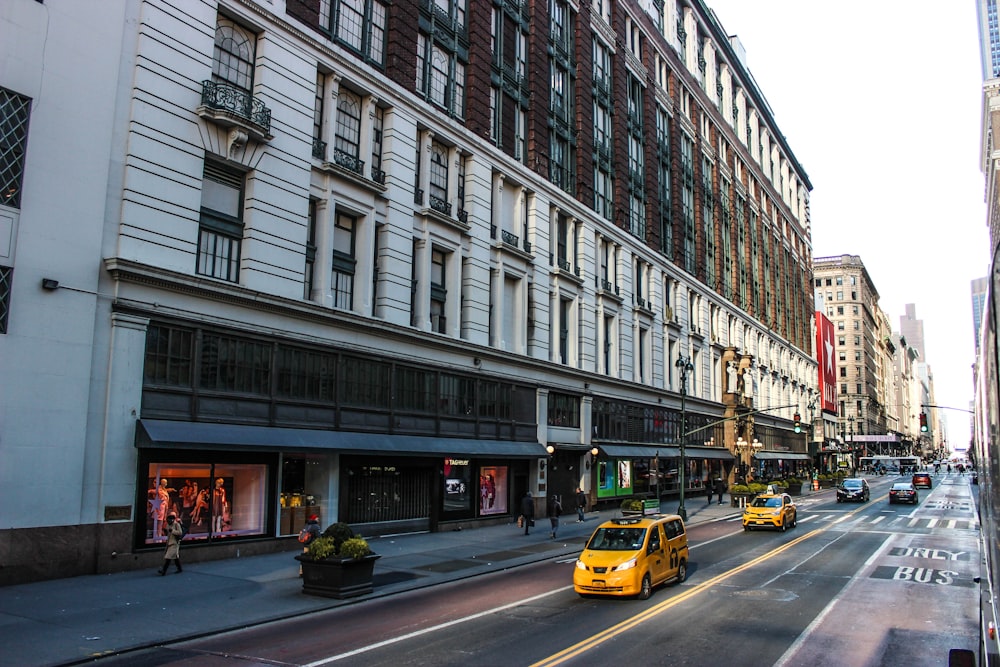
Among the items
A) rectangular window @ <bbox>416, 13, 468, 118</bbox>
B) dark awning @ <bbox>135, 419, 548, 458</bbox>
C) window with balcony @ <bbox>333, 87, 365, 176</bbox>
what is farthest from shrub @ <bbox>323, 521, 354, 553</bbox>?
rectangular window @ <bbox>416, 13, 468, 118</bbox>

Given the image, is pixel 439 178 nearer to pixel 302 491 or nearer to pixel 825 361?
pixel 302 491

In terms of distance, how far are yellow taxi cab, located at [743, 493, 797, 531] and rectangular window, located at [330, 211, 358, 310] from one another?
2096cm

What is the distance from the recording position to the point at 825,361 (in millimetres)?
116500

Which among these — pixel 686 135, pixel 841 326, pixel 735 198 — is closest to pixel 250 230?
pixel 686 135

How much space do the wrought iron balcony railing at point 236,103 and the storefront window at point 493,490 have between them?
61.9 feet

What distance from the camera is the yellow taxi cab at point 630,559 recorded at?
1728cm

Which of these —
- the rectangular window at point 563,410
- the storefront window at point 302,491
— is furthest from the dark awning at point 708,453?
the storefront window at point 302,491

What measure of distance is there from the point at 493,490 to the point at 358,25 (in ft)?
73.4

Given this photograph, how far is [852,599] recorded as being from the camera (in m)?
18.0

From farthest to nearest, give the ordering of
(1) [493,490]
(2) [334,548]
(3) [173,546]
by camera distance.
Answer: (1) [493,490]
(3) [173,546]
(2) [334,548]

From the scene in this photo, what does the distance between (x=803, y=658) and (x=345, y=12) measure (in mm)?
28332

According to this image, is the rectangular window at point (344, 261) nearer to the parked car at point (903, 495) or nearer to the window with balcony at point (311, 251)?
the window with balcony at point (311, 251)

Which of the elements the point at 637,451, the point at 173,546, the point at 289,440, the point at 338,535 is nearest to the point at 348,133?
the point at 289,440

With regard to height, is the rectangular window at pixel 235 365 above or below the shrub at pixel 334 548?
above
